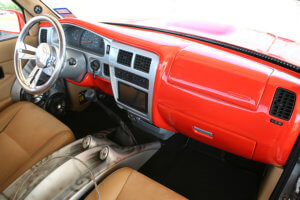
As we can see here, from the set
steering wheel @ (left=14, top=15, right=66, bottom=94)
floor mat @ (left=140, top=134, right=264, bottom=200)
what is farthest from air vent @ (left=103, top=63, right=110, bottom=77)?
floor mat @ (left=140, top=134, right=264, bottom=200)

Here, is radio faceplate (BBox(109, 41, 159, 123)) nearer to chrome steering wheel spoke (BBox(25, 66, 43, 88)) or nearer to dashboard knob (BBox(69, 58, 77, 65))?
dashboard knob (BBox(69, 58, 77, 65))

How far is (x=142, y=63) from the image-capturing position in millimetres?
1537

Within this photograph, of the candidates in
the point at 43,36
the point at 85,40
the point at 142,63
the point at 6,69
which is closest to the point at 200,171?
the point at 142,63

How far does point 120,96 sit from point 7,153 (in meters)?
0.86

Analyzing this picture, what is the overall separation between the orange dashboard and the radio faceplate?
4cm

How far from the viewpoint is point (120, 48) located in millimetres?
1659

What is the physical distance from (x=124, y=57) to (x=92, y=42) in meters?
0.53

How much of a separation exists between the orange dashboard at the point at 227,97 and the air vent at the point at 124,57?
0.22ft

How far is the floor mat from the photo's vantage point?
195cm

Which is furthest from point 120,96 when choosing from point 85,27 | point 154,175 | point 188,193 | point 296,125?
point 296,125

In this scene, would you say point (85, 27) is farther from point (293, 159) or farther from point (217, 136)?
point (293, 159)

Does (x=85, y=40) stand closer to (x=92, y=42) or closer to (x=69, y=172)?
(x=92, y=42)

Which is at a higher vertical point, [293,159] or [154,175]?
[293,159]

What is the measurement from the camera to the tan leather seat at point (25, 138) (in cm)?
150
